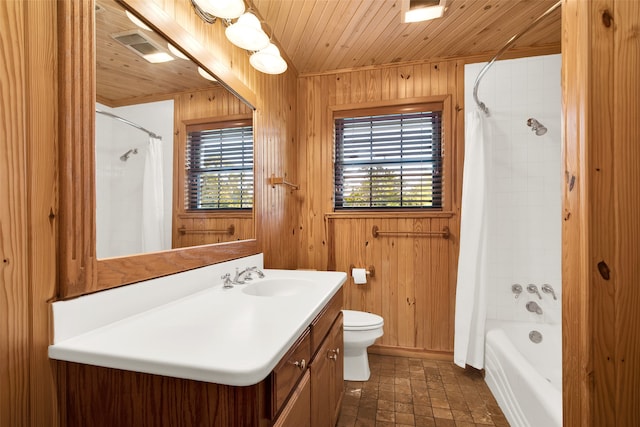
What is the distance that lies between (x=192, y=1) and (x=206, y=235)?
3.39 ft

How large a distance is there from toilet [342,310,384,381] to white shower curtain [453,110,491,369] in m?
0.64

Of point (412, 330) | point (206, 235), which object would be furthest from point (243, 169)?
point (412, 330)

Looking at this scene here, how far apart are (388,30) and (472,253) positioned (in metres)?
1.73

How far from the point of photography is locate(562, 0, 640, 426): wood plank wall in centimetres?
56

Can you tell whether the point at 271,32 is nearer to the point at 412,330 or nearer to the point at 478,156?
the point at 478,156

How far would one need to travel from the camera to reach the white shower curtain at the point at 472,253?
A: 2.08 m

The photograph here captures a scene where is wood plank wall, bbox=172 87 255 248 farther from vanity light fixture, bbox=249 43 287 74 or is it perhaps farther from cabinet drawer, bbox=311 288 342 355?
cabinet drawer, bbox=311 288 342 355

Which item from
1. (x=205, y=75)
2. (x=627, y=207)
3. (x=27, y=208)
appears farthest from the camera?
(x=205, y=75)

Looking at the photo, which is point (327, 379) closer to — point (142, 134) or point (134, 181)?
point (134, 181)

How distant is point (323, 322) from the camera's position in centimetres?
119

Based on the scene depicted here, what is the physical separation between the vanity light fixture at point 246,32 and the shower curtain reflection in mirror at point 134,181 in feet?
1.63

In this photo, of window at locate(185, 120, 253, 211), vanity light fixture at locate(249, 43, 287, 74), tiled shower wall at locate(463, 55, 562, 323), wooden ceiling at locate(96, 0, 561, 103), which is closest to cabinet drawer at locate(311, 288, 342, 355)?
window at locate(185, 120, 253, 211)

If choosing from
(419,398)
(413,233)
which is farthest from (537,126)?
(419,398)

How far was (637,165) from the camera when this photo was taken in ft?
1.82
